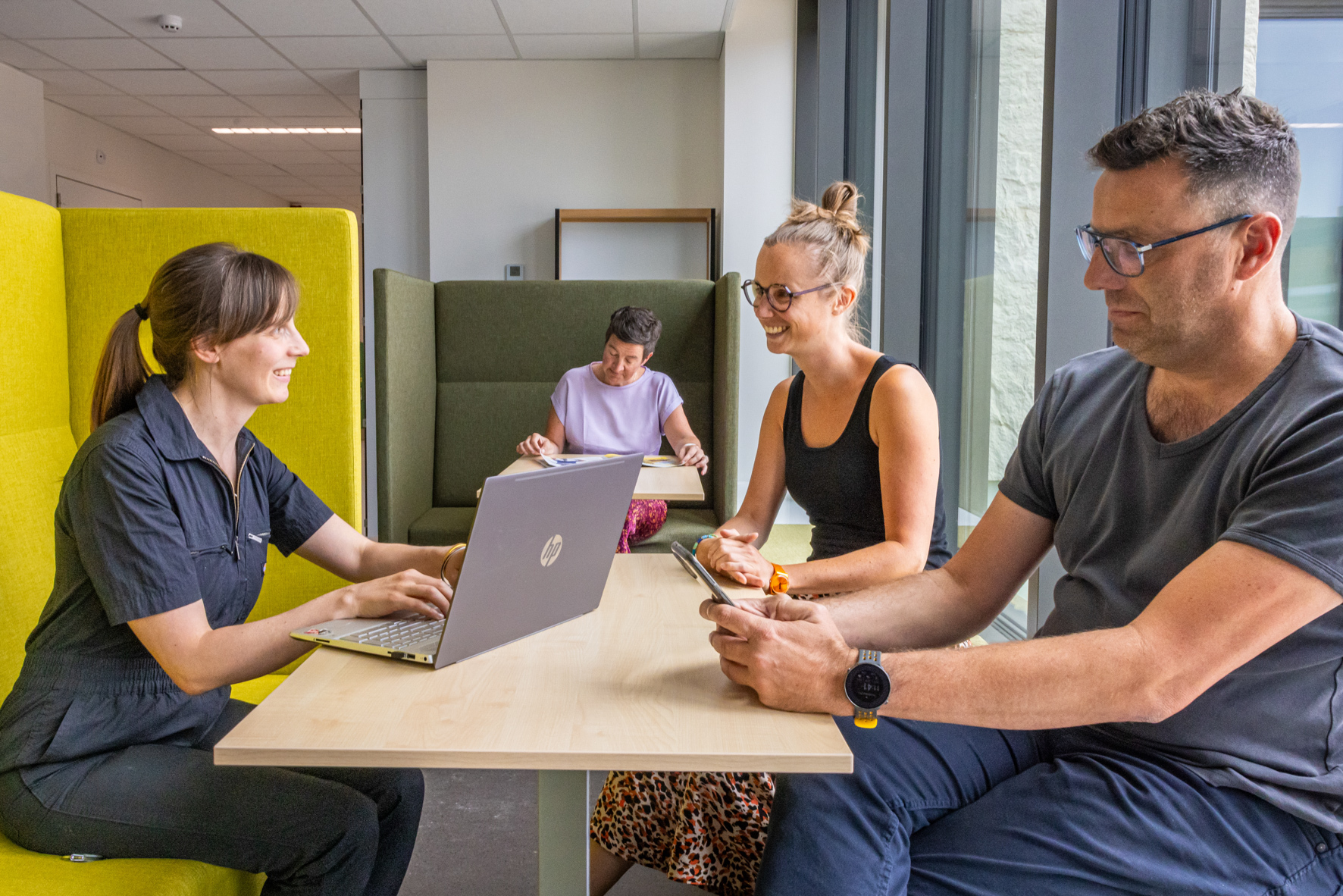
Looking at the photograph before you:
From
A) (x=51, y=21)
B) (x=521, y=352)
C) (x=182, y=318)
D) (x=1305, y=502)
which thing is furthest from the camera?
(x=51, y=21)

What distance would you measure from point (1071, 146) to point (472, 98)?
178 inches

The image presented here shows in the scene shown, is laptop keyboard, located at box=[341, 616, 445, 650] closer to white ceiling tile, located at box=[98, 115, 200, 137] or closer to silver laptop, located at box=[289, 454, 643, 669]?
silver laptop, located at box=[289, 454, 643, 669]

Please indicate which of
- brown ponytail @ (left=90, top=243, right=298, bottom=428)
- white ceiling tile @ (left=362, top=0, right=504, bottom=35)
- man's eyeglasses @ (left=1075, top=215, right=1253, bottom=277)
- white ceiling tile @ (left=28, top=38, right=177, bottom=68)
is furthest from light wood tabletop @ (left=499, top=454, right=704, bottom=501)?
white ceiling tile @ (left=28, top=38, right=177, bottom=68)

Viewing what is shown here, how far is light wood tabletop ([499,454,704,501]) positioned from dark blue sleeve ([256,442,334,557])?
0.75m

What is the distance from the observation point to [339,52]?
17.8ft

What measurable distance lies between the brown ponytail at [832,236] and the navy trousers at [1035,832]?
955 millimetres

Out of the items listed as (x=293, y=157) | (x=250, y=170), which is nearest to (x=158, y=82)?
(x=293, y=157)

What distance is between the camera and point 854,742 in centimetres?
107

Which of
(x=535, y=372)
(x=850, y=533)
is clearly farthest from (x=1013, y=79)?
(x=535, y=372)

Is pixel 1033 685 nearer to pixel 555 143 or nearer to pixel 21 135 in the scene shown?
pixel 555 143

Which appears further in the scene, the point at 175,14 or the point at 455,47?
the point at 455,47

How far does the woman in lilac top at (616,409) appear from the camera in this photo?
10.5 feet

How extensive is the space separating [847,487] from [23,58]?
6.13 metres

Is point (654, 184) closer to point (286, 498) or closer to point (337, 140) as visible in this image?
point (337, 140)
